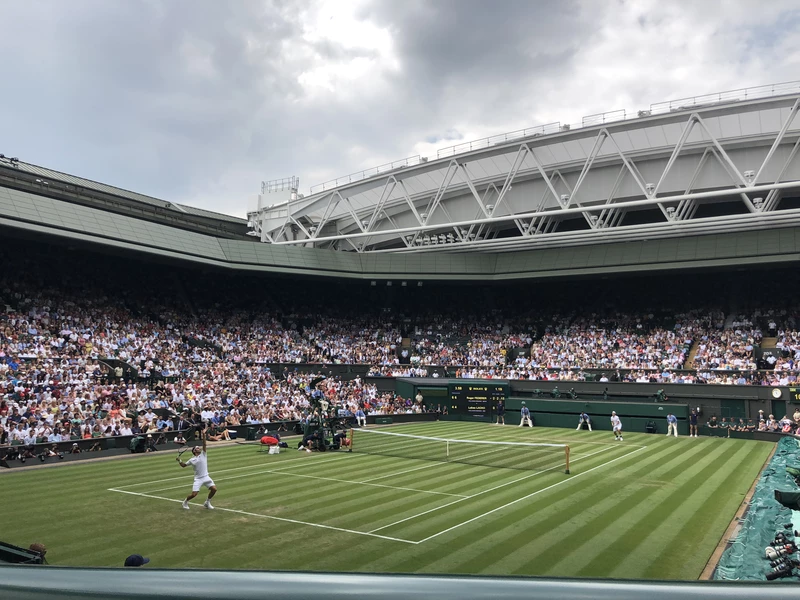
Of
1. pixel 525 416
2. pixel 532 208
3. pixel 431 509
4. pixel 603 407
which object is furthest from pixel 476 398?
pixel 431 509

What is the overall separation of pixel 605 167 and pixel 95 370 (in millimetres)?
35786

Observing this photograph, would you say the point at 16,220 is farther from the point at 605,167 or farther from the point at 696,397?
the point at 696,397

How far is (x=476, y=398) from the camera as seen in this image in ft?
154

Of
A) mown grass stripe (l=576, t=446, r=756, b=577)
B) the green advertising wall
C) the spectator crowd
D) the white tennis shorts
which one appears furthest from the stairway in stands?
the white tennis shorts

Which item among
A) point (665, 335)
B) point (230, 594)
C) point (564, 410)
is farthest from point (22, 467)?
point (665, 335)

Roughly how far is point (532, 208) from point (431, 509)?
115 ft

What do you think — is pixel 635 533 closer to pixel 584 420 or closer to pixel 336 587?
pixel 336 587

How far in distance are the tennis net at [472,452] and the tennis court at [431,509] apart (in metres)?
0.18

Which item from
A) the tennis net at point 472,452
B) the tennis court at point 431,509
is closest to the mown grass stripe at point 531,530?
the tennis court at point 431,509

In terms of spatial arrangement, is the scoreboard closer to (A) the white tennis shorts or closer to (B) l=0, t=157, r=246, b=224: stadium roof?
(B) l=0, t=157, r=246, b=224: stadium roof

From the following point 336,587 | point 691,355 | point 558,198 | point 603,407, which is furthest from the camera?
point 691,355

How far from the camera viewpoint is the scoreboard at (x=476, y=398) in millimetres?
46344

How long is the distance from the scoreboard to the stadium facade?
35.4 ft

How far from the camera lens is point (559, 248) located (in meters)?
51.8
